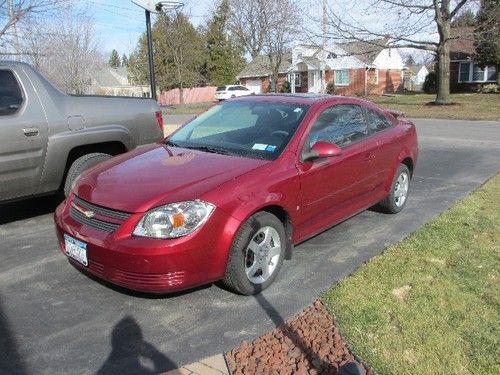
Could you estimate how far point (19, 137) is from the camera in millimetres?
5227

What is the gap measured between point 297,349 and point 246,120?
96.5 inches

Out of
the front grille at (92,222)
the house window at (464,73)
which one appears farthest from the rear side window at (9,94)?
the house window at (464,73)

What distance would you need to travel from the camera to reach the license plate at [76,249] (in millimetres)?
3693

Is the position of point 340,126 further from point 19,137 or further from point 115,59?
point 115,59

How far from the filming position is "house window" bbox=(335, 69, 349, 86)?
48.1 meters

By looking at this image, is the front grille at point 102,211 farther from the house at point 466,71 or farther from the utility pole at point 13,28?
the house at point 466,71

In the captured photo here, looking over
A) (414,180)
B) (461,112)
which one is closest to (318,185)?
(414,180)

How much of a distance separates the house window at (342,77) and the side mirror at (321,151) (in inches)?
1797

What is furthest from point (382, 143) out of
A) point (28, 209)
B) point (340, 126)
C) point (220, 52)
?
point (220, 52)

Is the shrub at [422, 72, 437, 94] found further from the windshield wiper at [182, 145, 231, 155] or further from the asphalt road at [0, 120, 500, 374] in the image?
the windshield wiper at [182, 145, 231, 155]

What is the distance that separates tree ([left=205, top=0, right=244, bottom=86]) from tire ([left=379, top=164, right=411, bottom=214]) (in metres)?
52.9

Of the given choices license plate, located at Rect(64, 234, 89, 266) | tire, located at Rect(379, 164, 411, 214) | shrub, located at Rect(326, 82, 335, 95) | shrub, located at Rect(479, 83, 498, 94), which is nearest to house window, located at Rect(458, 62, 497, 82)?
shrub, located at Rect(479, 83, 498, 94)

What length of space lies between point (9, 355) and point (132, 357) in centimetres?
79

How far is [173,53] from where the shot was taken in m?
45.0
